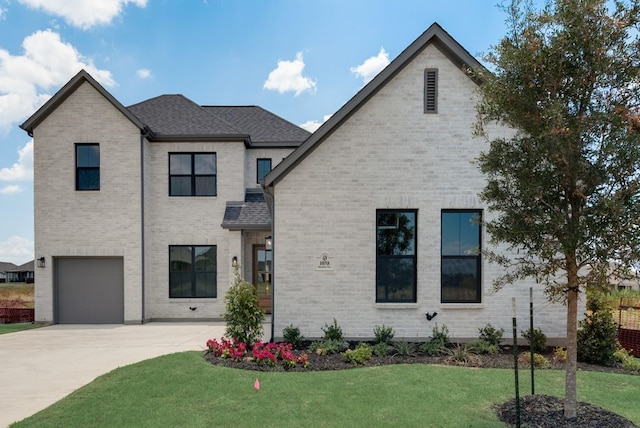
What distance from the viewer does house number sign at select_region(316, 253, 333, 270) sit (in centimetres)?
951

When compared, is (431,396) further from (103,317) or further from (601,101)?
(103,317)

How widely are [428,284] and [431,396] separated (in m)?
3.88

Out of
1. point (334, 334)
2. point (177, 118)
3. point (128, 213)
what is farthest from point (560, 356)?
point (177, 118)

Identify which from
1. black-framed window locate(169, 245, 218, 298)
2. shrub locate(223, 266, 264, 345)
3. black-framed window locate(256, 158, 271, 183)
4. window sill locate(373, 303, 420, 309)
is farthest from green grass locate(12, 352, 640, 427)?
black-framed window locate(256, 158, 271, 183)

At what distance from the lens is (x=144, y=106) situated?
53.0 ft

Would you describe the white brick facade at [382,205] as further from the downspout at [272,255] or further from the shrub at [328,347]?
the shrub at [328,347]

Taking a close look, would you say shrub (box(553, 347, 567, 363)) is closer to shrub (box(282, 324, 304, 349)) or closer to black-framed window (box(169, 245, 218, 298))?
shrub (box(282, 324, 304, 349))

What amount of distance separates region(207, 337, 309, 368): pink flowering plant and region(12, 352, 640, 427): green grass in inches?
20.1

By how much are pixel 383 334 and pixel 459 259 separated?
2.72 meters

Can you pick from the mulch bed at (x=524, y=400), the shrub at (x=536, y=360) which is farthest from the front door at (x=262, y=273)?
the shrub at (x=536, y=360)

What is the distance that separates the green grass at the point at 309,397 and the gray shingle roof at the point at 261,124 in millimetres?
10809

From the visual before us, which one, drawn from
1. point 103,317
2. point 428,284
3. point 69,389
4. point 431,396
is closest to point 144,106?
point 103,317

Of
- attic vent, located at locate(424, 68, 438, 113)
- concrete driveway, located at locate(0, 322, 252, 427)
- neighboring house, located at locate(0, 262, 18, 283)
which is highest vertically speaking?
attic vent, located at locate(424, 68, 438, 113)

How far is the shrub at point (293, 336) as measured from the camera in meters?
9.14
